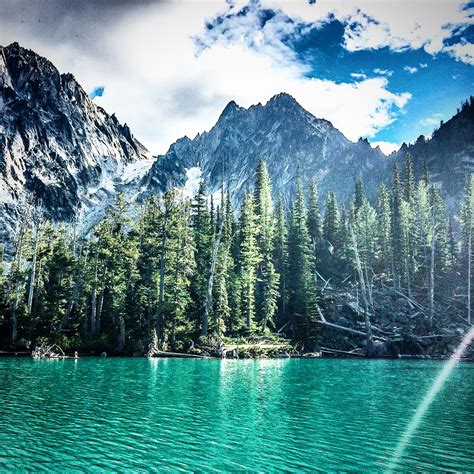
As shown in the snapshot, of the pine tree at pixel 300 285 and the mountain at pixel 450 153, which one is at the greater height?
the mountain at pixel 450 153

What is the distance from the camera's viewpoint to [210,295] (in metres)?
48.4

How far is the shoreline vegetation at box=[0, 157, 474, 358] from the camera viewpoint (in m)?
45.2

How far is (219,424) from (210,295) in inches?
1317

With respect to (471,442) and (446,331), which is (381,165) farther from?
(471,442)

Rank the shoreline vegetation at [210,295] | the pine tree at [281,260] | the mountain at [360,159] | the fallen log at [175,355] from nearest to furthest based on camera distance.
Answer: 1. the fallen log at [175,355]
2. the shoreline vegetation at [210,295]
3. the pine tree at [281,260]
4. the mountain at [360,159]

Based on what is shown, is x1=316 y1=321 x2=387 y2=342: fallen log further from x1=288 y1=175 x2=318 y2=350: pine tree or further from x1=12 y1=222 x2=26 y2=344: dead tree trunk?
x1=12 y1=222 x2=26 y2=344: dead tree trunk

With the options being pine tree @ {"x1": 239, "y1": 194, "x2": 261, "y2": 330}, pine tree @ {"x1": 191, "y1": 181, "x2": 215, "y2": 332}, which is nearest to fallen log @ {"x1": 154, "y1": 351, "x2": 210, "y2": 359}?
pine tree @ {"x1": 191, "y1": 181, "x2": 215, "y2": 332}

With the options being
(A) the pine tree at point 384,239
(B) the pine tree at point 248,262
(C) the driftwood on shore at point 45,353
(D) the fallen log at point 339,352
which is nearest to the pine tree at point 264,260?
(B) the pine tree at point 248,262

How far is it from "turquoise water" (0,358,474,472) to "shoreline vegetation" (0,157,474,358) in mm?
18985

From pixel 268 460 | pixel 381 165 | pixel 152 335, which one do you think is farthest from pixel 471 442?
pixel 381 165

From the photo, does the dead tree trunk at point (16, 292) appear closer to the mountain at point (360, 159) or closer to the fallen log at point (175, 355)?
the fallen log at point (175, 355)

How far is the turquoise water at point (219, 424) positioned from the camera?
11.1 metres

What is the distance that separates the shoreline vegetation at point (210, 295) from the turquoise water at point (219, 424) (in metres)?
19.0

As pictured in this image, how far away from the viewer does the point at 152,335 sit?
4441 cm
